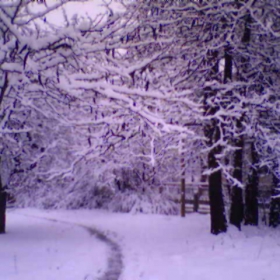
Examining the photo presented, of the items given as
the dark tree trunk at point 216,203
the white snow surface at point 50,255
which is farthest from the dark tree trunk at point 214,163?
the white snow surface at point 50,255

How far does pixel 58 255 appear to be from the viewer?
396 inches

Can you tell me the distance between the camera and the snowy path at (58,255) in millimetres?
8049

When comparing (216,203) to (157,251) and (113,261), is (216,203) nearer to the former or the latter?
(157,251)

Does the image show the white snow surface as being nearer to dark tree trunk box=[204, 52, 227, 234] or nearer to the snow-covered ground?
the snow-covered ground

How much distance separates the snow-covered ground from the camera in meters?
7.79

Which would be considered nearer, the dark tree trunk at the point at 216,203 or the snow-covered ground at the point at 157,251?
the snow-covered ground at the point at 157,251

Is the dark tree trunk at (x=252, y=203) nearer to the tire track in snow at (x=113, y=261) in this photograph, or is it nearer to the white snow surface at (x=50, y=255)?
Result: the tire track in snow at (x=113, y=261)

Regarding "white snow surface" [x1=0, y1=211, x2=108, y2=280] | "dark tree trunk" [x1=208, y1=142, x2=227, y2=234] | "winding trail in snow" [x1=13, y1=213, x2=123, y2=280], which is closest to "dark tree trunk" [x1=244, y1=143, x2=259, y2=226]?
"dark tree trunk" [x1=208, y1=142, x2=227, y2=234]

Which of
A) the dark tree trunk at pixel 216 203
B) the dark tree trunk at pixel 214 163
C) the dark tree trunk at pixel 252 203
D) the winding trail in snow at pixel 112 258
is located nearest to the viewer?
the winding trail in snow at pixel 112 258

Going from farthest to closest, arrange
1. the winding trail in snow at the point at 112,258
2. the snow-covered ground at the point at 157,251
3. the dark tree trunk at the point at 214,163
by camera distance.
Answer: the dark tree trunk at the point at 214,163 → the winding trail in snow at the point at 112,258 → the snow-covered ground at the point at 157,251

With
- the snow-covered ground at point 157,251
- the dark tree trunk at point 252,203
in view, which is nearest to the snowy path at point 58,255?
the snow-covered ground at point 157,251

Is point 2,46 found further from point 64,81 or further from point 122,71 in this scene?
point 122,71

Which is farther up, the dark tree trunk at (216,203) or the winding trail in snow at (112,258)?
the dark tree trunk at (216,203)

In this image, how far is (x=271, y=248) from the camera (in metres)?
9.62
